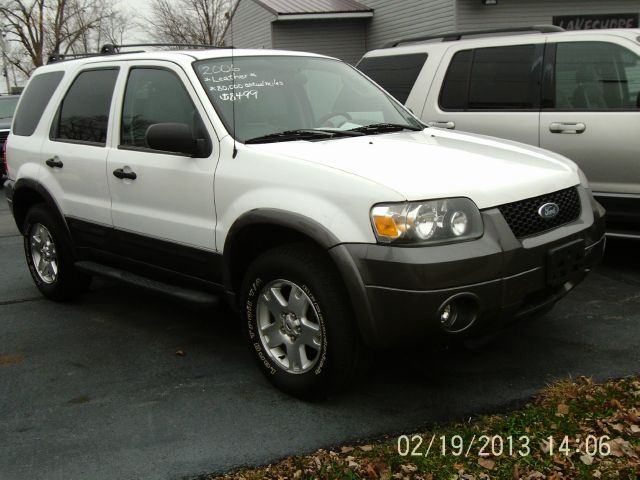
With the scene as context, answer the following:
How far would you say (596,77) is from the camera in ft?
18.5

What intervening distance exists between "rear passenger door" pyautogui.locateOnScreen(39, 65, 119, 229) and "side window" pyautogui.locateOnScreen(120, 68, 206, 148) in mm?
193

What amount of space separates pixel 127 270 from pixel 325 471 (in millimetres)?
2342

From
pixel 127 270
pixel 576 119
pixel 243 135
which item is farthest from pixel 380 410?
pixel 576 119

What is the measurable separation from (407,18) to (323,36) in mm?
3125

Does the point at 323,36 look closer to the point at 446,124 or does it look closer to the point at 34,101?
the point at 446,124

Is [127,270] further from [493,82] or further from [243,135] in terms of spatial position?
[493,82]

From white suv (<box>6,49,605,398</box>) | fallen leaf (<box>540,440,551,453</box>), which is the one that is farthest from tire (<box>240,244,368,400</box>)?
fallen leaf (<box>540,440,551,453</box>)

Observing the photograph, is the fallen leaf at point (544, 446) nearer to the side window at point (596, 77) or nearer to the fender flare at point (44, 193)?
the side window at point (596, 77)

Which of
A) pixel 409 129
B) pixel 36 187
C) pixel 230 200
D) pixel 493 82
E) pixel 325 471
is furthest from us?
pixel 493 82

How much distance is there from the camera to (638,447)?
10.1 ft

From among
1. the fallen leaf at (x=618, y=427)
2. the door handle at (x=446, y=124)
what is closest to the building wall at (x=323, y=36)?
the door handle at (x=446, y=124)

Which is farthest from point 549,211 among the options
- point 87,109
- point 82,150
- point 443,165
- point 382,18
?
point 382,18

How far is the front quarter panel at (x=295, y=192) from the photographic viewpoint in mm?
3252

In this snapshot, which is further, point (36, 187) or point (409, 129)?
point (36, 187)
